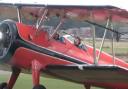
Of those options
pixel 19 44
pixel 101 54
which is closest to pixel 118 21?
pixel 101 54

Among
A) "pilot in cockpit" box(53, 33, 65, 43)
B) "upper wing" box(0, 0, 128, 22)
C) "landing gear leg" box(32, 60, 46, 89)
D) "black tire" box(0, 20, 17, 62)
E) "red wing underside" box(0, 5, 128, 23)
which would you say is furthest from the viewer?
"pilot in cockpit" box(53, 33, 65, 43)

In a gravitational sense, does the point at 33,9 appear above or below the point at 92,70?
above

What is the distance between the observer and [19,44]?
10055 mm

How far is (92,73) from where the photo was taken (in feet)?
33.2

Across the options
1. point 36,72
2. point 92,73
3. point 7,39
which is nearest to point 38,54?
point 36,72

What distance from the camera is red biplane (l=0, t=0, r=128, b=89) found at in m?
9.98

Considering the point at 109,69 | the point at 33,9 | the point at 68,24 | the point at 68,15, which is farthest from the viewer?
the point at 68,24

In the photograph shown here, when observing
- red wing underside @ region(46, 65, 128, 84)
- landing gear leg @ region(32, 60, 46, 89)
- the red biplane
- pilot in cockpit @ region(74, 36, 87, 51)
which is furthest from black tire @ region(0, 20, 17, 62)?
pilot in cockpit @ region(74, 36, 87, 51)

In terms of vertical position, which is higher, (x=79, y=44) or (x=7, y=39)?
(x=7, y=39)

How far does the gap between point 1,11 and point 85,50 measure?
250 cm

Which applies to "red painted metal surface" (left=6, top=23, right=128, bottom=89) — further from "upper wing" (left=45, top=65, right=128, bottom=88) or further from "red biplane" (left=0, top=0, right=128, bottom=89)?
"upper wing" (left=45, top=65, right=128, bottom=88)

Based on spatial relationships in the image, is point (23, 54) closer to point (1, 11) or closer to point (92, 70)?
point (92, 70)

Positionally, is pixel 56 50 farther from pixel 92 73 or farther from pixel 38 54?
pixel 92 73

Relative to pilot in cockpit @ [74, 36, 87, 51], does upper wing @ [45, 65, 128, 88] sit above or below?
below
